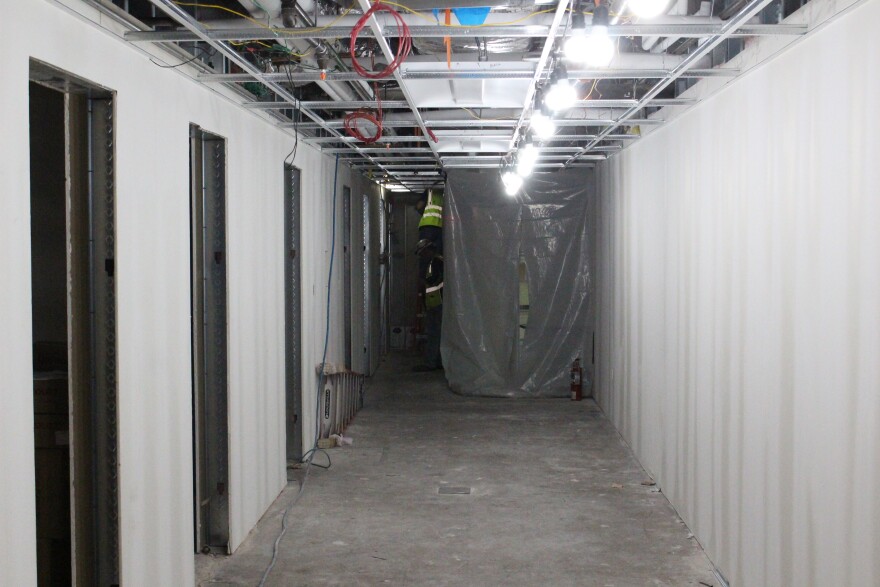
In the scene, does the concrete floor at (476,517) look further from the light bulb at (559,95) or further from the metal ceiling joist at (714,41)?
the metal ceiling joist at (714,41)

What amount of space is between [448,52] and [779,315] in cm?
169

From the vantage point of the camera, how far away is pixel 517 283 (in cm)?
834

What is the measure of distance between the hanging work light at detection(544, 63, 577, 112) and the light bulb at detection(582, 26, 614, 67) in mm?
514

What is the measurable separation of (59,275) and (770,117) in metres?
3.17

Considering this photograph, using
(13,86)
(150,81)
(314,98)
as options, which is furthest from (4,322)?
(314,98)

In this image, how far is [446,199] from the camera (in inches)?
332

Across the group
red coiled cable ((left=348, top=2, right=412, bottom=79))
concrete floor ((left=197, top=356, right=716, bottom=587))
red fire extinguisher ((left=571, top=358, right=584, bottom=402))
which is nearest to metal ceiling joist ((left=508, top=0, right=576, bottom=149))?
red coiled cable ((left=348, top=2, right=412, bottom=79))

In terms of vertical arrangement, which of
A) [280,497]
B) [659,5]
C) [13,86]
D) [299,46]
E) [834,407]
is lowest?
[280,497]

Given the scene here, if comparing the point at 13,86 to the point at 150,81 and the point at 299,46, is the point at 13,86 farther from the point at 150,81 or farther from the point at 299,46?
the point at 299,46

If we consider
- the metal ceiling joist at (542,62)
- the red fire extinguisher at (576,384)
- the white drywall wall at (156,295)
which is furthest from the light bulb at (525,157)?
the red fire extinguisher at (576,384)

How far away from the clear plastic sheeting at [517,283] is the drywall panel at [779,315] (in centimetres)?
316

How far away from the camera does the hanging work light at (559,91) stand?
2943 millimetres

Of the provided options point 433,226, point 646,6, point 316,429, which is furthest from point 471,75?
point 433,226

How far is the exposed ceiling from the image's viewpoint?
2.82 metres
